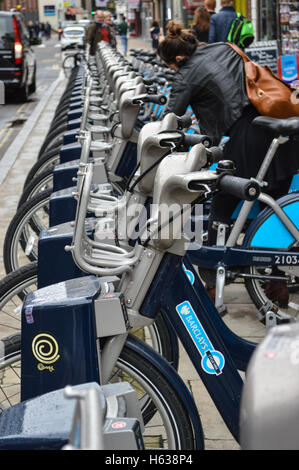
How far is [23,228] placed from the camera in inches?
206

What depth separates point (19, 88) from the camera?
18344 mm

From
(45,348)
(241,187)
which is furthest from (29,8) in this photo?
(241,187)

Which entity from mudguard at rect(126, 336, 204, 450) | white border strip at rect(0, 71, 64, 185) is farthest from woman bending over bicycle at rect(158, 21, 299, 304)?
white border strip at rect(0, 71, 64, 185)

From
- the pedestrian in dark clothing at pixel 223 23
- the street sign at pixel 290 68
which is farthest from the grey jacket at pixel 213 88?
the pedestrian in dark clothing at pixel 223 23

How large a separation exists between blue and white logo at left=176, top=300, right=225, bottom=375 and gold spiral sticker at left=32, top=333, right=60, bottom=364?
0.43m

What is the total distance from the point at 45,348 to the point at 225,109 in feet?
8.23

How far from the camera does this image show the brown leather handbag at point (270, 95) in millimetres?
4418

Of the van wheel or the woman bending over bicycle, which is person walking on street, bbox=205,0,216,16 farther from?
the van wheel

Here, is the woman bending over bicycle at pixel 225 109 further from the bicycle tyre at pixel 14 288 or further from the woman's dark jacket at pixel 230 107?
the bicycle tyre at pixel 14 288

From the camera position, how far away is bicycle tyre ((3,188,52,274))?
516 centimetres

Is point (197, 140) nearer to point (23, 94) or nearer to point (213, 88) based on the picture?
point (213, 88)

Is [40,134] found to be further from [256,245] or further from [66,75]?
[66,75]
